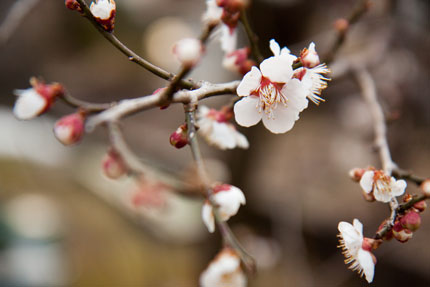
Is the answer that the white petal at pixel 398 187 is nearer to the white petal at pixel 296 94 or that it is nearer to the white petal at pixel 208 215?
the white petal at pixel 296 94

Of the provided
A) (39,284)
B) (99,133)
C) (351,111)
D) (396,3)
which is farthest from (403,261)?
(99,133)

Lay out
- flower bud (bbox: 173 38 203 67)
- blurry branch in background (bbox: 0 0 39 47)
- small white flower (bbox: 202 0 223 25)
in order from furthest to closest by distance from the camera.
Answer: blurry branch in background (bbox: 0 0 39 47) → small white flower (bbox: 202 0 223 25) → flower bud (bbox: 173 38 203 67)

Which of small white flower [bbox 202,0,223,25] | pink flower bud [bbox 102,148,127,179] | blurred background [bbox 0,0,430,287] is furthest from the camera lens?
blurred background [bbox 0,0,430,287]

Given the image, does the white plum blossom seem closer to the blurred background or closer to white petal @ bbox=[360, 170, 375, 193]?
white petal @ bbox=[360, 170, 375, 193]

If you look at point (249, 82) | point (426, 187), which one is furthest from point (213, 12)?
point (426, 187)

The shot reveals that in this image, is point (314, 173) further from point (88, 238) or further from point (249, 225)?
point (88, 238)

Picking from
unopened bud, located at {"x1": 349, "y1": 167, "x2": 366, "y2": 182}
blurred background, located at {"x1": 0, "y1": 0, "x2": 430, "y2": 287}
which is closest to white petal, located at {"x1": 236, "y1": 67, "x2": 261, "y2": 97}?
unopened bud, located at {"x1": 349, "y1": 167, "x2": 366, "y2": 182}

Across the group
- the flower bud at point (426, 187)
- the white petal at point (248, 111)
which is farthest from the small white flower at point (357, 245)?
the white petal at point (248, 111)
